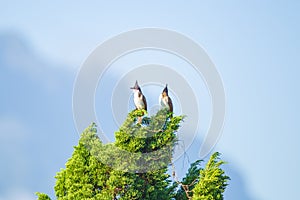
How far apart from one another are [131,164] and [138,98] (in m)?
1.03

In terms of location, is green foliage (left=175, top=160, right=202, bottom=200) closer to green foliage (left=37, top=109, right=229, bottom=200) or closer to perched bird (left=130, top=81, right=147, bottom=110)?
green foliage (left=37, top=109, right=229, bottom=200)

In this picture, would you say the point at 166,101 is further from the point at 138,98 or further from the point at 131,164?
the point at 131,164

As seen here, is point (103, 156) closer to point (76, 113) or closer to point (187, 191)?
point (76, 113)

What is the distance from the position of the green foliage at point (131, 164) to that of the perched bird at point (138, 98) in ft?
0.64

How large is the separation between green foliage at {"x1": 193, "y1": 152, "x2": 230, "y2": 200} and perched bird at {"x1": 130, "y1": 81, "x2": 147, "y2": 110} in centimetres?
126

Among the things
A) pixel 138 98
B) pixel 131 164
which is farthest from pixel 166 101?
pixel 131 164

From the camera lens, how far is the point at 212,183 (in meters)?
8.84

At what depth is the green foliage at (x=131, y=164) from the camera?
8.70m

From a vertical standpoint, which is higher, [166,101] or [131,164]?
[166,101]

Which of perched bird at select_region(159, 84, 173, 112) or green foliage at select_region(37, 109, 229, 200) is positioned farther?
perched bird at select_region(159, 84, 173, 112)

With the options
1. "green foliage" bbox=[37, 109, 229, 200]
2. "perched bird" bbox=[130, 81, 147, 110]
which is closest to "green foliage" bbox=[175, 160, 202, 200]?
"green foliage" bbox=[37, 109, 229, 200]

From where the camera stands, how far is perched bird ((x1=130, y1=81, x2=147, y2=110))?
29.8ft

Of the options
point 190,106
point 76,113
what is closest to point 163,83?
point 190,106

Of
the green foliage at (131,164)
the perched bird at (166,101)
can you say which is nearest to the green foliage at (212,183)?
the green foliage at (131,164)
